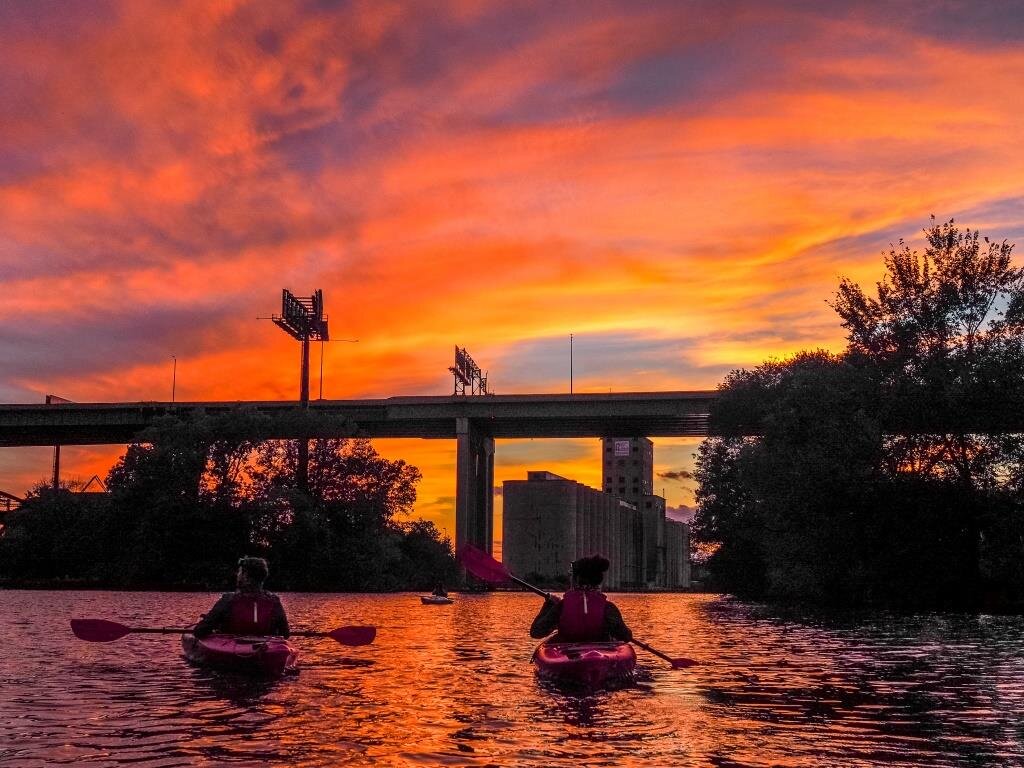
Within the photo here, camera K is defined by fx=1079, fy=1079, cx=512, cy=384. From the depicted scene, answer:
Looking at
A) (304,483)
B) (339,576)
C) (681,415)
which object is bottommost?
(339,576)

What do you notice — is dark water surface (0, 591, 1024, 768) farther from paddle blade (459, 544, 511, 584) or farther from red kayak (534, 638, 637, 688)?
paddle blade (459, 544, 511, 584)

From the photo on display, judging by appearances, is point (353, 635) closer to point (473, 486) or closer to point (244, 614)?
point (244, 614)

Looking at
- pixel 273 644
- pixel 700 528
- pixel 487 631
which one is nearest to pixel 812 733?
pixel 273 644

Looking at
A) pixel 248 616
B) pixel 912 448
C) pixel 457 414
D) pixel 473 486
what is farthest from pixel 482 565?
pixel 473 486

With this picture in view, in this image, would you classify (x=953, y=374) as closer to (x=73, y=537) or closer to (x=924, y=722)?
(x=924, y=722)

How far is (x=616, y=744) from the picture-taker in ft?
35.2

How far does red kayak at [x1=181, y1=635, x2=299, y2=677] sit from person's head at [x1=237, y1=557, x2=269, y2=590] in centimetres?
81

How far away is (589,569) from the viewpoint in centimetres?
1600

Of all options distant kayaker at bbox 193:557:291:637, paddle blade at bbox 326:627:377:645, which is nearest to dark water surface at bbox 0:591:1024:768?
paddle blade at bbox 326:627:377:645

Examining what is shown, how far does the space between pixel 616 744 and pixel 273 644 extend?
22.6 ft

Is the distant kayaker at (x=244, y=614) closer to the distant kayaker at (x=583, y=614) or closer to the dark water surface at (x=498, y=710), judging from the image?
the dark water surface at (x=498, y=710)

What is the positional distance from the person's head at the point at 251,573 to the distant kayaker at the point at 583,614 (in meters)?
4.17

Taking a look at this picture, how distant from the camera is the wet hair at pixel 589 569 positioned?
625 inches

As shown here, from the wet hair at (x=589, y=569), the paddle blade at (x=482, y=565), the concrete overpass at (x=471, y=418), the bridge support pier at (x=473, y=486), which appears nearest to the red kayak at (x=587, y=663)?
the wet hair at (x=589, y=569)
